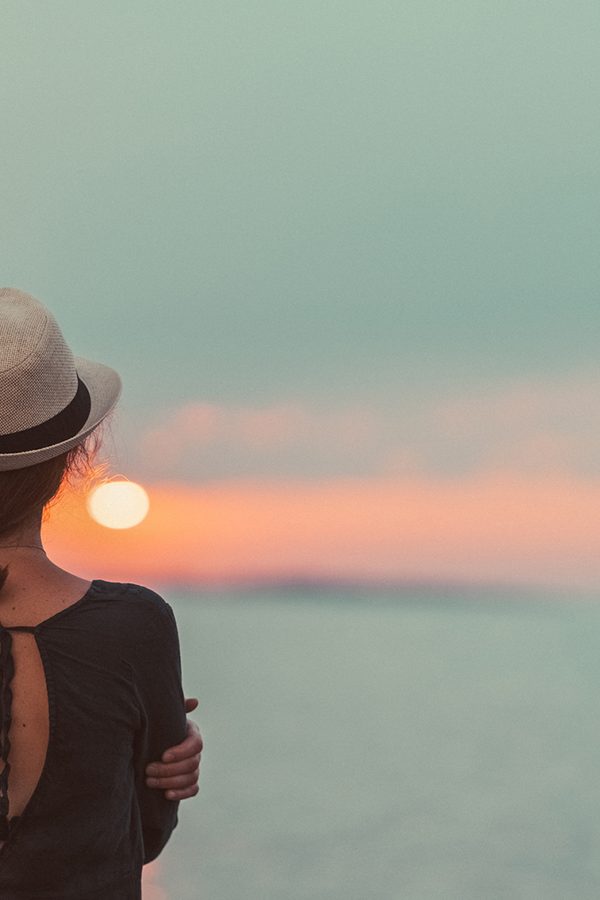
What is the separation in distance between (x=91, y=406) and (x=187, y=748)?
23.3 inches

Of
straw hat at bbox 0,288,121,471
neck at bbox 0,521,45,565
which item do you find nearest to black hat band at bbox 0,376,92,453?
straw hat at bbox 0,288,121,471

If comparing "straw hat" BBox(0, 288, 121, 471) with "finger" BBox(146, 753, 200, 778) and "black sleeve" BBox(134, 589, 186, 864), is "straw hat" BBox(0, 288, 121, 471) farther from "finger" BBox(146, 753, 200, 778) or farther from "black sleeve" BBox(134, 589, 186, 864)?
"finger" BBox(146, 753, 200, 778)

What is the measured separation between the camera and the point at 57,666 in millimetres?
1575

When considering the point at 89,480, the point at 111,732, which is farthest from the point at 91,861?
the point at 89,480

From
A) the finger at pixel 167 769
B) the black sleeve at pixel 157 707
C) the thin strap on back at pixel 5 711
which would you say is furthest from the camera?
the finger at pixel 167 769

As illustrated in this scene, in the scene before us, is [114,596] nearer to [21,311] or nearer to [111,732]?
[111,732]

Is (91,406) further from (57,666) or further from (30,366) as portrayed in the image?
(57,666)

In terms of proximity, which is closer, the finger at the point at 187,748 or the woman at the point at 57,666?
the woman at the point at 57,666

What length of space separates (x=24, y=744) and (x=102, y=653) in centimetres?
17

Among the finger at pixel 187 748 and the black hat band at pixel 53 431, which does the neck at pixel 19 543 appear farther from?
the finger at pixel 187 748

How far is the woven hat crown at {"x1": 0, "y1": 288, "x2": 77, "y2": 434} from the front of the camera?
1.60m

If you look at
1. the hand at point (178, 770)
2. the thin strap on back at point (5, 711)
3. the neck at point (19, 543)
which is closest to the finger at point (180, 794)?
the hand at point (178, 770)

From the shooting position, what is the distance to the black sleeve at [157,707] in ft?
5.47

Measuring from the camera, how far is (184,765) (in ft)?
5.88
